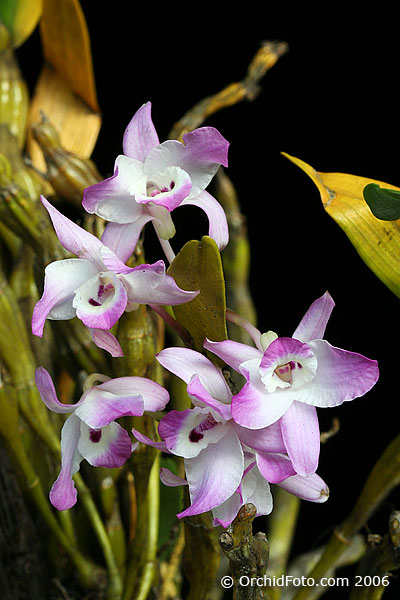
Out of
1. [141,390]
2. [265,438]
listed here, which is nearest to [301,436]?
[265,438]

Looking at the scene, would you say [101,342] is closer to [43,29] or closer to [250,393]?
[250,393]

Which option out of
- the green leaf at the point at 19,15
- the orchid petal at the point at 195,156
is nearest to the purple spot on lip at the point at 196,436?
the orchid petal at the point at 195,156

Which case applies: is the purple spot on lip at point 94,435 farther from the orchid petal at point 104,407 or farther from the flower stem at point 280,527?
the flower stem at point 280,527

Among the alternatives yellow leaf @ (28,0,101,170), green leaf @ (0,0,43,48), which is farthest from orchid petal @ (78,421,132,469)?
green leaf @ (0,0,43,48)

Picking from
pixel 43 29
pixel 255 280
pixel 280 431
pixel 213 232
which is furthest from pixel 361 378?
pixel 43 29

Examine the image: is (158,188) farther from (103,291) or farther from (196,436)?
(196,436)

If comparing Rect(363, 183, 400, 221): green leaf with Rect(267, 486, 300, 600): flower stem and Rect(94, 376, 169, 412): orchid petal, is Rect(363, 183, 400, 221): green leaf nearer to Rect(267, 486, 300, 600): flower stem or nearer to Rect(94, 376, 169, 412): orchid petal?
Rect(94, 376, 169, 412): orchid petal
